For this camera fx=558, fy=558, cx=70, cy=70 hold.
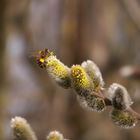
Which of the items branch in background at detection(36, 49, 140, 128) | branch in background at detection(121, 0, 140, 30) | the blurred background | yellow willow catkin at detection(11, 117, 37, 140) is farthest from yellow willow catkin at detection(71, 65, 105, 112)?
the blurred background

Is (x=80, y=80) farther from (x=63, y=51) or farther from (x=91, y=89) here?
(x=63, y=51)

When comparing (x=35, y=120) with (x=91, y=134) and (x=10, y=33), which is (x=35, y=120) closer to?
(x=91, y=134)

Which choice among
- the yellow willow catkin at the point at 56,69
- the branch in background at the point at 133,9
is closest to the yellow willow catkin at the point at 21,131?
the yellow willow catkin at the point at 56,69

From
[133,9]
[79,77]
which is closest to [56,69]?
[79,77]

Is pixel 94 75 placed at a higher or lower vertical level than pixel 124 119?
higher

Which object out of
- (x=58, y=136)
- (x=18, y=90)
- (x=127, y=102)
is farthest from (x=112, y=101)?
(x=18, y=90)

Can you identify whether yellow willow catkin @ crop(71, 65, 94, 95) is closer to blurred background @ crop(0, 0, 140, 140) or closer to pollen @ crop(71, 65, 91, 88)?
pollen @ crop(71, 65, 91, 88)

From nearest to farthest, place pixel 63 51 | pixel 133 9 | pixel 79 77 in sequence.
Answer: pixel 79 77
pixel 133 9
pixel 63 51

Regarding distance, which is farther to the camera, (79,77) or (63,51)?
(63,51)
